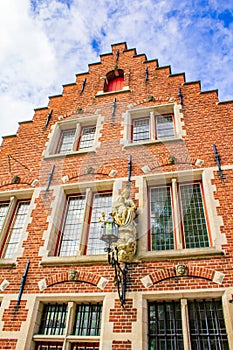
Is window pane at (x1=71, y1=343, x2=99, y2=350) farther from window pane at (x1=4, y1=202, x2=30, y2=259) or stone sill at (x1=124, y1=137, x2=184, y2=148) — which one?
stone sill at (x1=124, y1=137, x2=184, y2=148)

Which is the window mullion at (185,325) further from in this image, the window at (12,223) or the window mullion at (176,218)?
the window at (12,223)

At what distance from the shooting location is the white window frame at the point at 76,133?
874 centimetres

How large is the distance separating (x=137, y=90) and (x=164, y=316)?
24.1 feet

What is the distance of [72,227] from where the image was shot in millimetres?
7285

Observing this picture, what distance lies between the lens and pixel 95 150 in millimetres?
8477

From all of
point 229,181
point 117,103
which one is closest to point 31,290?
point 229,181

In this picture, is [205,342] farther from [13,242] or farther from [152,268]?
[13,242]

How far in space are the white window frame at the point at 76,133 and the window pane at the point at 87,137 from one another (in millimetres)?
111

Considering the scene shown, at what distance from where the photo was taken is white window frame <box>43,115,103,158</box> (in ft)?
28.7

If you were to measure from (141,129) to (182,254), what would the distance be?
4570 millimetres

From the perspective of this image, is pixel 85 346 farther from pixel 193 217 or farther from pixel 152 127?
pixel 152 127

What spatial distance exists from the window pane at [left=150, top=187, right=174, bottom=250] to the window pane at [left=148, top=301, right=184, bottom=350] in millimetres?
1250

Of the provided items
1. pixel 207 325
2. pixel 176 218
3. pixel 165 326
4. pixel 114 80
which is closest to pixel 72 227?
pixel 176 218

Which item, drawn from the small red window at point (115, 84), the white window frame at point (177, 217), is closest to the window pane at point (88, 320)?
the white window frame at point (177, 217)
